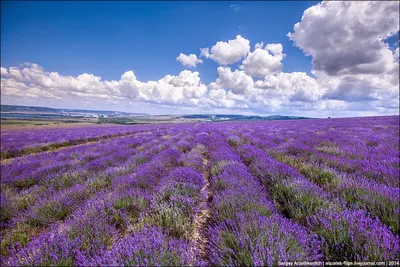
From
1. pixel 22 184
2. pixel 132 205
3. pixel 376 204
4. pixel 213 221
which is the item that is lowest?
pixel 22 184

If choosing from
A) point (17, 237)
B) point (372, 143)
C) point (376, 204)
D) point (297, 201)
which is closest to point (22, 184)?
point (17, 237)

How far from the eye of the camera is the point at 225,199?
2840 millimetres

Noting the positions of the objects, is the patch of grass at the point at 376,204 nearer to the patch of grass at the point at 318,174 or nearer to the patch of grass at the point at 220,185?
the patch of grass at the point at 318,174

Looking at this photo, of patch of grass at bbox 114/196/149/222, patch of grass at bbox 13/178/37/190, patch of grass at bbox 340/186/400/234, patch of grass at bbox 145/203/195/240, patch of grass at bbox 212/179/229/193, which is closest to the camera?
patch of grass at bbox 340/186/400/234

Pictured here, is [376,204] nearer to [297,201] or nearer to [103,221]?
[297,201]

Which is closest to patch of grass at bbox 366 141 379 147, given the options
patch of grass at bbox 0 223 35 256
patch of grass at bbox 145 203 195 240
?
patch of grass at bbox 145 203 195 240

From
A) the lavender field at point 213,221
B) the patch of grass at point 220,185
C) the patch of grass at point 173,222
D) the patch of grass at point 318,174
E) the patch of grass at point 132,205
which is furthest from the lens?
the patch of grass at point 318,174

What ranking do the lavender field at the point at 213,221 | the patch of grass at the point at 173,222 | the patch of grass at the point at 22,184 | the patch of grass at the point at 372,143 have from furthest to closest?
the patch of grass at the point at 372,143 < the patch of grass at the point at 22,184 < the patch of grass at the point at 173,222 < the lavender field at the point at 213,221

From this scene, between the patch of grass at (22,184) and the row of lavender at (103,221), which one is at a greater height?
the row of lavender at (103,221)

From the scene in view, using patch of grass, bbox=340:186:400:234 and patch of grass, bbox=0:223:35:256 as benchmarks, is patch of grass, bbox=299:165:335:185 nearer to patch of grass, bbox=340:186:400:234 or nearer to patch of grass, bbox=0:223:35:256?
patch of grass, bbox=340:186:400:234

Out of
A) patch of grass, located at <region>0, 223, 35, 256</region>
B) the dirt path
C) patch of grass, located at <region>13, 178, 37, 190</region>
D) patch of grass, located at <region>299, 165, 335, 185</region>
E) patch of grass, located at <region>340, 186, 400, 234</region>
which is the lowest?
patch of grass, located at <region>13, 178, 37, 190</region>

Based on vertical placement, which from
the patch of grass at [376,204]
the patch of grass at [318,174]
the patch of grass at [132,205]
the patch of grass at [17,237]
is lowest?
the patch of grass at [17,237]

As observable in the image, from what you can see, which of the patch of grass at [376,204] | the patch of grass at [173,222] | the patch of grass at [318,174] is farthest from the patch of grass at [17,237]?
the patch of grass at [318,174]

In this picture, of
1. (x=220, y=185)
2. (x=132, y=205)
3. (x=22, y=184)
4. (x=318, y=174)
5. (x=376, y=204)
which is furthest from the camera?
(x=22, y=184)
